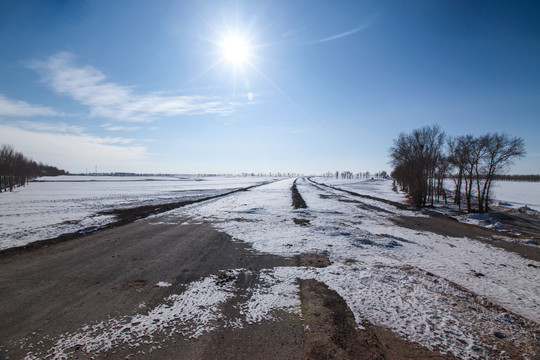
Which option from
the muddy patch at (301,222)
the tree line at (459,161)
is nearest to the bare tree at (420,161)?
the tree line at (459,161)

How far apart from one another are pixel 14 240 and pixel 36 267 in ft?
14.4

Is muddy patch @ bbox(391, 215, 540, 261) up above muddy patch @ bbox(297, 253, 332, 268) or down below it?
below

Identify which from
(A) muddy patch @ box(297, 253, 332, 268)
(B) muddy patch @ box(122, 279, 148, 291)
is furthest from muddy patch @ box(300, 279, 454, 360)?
(B) muddy patch @ box(122, 279, 148, 291)

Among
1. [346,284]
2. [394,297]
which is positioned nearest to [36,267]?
[346,284]

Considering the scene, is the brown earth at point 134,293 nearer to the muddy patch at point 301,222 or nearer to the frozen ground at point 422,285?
the frozen ground at point 422,285

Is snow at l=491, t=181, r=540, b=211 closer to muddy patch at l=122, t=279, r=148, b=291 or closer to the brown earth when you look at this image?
the brown earth

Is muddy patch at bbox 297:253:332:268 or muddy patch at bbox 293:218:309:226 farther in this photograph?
muddy patch at bbox 293:218:309:226

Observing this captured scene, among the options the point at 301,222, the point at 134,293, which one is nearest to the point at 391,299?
the point at 134,293

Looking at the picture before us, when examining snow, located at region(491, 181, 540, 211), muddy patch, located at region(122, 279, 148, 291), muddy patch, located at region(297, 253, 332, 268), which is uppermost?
muddy patch, located at region(122, 279, 148, 291)

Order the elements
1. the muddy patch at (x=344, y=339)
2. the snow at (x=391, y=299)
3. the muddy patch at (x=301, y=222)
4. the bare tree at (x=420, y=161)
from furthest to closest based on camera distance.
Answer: the bare tree at (x=420, y=161) → the muddy patch at (x=301, y=222) → the snow at (x=391, y=299) → the muddy patch at (x=344, y=339)

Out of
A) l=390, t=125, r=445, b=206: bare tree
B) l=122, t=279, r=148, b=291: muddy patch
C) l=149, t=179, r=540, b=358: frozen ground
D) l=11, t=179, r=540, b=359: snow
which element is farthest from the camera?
l=390, t=125, r=445, b=206: bare tree

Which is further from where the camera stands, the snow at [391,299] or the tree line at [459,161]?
the tree line at [459,161]

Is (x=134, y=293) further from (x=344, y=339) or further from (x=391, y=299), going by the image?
(x=391, y=299)

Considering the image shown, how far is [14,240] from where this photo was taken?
29.7 ft
